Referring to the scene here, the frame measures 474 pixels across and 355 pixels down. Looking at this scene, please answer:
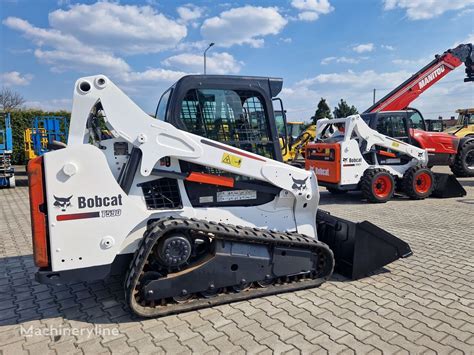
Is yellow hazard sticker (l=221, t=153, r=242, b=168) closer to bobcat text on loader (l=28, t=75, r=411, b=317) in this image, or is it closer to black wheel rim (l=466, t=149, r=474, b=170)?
bobcat text on loader (l=28, t=75, r=411, b=317)

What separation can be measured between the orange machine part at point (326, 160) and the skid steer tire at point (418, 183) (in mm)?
1860

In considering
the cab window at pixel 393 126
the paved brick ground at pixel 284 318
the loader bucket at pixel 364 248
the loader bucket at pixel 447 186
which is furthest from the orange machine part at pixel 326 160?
the loader bucket at pixel 364 248

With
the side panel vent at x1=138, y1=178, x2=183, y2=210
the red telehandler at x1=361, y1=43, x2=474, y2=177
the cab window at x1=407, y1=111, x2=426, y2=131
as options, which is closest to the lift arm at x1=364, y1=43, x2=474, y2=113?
the red telehandler at x1=361, y1=43, x2=474, y2=177

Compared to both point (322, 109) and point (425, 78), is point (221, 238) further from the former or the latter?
point (322, 109)

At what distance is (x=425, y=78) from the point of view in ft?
38.6

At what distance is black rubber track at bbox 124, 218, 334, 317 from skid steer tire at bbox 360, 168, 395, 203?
5.19m

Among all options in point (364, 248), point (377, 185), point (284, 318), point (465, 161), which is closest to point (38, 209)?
point (284, 318)

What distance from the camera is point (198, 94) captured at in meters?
3.79

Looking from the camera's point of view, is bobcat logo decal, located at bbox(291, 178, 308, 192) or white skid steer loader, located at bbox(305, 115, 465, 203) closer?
bobcat logo decal, located at bbox(291, 178, 308, 192)

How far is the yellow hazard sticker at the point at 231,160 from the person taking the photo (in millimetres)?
3691

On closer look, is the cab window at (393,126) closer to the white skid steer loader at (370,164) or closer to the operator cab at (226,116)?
the white skid steer loader at (370,164)

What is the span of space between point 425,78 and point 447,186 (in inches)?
166

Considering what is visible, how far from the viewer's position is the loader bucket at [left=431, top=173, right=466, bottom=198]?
9359 millimetres

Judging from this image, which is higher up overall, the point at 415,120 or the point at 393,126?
the point at 415,120
